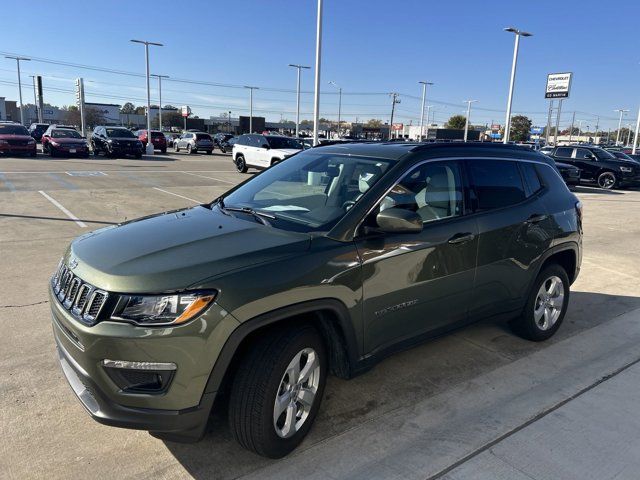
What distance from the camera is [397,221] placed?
2922mm

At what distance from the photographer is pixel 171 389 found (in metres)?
2.32

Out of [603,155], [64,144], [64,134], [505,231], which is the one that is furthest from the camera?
[64,134]

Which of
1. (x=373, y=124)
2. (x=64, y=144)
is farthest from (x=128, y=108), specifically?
(x=64, y=144)

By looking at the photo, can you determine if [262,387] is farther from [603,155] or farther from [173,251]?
[603,155]

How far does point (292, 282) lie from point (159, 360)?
756 mm

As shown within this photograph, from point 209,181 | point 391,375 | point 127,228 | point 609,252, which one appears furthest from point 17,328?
point 209,181

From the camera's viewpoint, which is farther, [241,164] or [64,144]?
[64,144]

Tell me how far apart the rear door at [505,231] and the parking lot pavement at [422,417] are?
0.35 meters

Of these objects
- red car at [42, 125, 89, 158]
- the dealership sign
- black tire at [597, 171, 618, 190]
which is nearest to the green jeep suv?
black tire at [597, 171, 618, 190]

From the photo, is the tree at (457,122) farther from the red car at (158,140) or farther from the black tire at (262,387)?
the black tire at (262,387)

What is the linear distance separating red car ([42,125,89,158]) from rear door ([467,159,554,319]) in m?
25.9

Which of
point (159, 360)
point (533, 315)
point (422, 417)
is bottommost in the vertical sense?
point (422, 417)

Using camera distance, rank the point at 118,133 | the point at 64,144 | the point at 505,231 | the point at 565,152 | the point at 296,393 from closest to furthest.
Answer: the point at 296,393, the point at 505,231, the point at 565,152, the point at 64,144, the point at 118,133

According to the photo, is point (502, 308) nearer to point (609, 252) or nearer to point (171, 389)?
point (171, 389)
